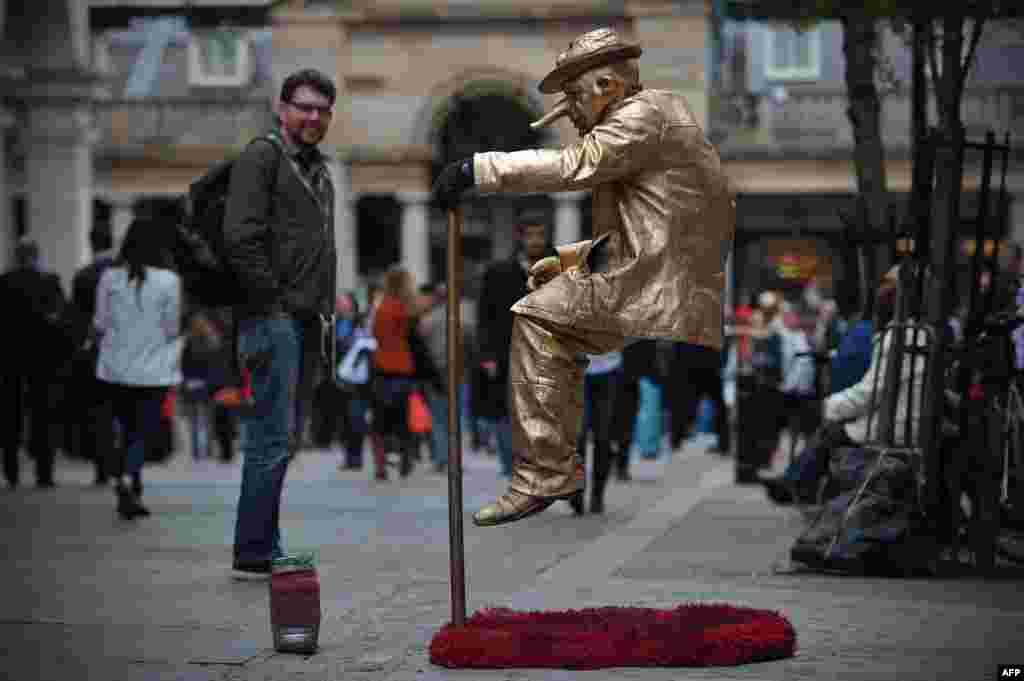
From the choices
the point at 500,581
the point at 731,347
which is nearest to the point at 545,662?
the point at 500,581

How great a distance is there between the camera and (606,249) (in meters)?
6.69

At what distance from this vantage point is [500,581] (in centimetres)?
852

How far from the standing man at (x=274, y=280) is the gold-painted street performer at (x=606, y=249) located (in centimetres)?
190

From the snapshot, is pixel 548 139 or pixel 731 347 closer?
pixel 731 347

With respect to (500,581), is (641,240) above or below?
above

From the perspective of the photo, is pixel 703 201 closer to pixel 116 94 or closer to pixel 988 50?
pixel 988 50

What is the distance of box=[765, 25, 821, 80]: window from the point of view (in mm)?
38781

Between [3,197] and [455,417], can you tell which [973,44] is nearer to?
[455,417]

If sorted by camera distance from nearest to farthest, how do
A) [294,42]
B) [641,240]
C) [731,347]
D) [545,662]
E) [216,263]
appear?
[545,662] → [641,240] → [216,263] → [731,347] → [294,42]

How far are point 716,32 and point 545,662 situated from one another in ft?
95.0

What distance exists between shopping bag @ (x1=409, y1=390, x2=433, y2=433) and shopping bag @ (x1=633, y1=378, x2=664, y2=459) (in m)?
1.92

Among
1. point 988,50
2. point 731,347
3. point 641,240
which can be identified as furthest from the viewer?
point 731,347

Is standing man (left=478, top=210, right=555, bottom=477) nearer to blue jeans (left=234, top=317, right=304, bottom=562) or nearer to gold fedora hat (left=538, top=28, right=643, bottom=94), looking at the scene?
blue jeans (left=234, top=317, right=304, bottom=562)

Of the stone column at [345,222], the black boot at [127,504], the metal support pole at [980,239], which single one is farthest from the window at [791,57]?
the metal support pole at [980,239]
